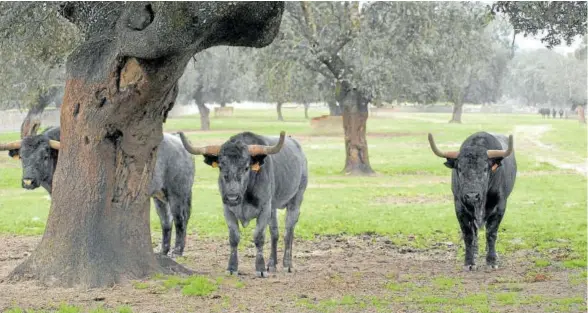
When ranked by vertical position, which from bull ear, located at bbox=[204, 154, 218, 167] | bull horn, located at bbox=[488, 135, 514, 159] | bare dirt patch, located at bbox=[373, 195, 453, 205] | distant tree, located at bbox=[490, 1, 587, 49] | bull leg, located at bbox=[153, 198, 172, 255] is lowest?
bare dirt patch, located at bbox=[373, 195, 453, 205]

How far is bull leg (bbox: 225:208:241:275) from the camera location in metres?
12.9

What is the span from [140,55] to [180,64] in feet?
1.83

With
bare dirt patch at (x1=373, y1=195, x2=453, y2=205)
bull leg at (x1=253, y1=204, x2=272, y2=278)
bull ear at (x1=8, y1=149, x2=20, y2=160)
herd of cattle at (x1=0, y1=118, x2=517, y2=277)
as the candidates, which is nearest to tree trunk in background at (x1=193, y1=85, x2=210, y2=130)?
bare dirt patch at (x1=373, y1=195, x2=453, y2=205)

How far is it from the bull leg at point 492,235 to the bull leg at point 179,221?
490 centimetres

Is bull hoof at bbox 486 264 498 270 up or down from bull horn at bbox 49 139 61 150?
down

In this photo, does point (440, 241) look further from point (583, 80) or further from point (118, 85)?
point (583, 80)

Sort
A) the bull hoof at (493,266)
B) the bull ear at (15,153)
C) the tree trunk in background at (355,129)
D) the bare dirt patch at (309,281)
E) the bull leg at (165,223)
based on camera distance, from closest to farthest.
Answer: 1. the bare dirt patch at (309,281)
2. the bull hoof at (493,266)
3. the bull ear at (15,153)
4. the bull leg at (165,223)
5. the tree trunk in background at (355,129)

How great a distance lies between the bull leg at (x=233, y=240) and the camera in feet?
42.2

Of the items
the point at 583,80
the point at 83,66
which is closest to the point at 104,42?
the point at 83,66

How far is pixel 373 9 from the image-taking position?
30.4m

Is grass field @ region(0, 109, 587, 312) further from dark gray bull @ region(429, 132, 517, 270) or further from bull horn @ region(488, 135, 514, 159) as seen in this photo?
bull horn @ region(488, 135, 514, 159)

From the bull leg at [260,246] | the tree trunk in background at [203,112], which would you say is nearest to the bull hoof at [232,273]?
the bull leg at [260,246]

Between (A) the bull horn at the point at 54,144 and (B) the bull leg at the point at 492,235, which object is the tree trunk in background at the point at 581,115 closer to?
(B) the bull leg at the point at 492,235

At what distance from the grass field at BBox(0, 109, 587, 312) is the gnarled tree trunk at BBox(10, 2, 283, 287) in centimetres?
58
